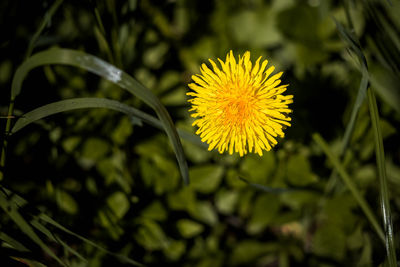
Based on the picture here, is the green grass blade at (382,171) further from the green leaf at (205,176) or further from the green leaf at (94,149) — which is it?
the green leaf at (94,149)

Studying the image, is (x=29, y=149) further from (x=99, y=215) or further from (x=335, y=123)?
(x=335, y=123)

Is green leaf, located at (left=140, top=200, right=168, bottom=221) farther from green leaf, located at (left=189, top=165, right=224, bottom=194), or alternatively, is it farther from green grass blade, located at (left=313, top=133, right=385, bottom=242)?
green grass blade, located at (left=313, top=133, right=385, bottom=242)

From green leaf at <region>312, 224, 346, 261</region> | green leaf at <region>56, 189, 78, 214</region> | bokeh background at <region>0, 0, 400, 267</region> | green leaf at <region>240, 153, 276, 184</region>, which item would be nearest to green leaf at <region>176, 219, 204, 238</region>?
bokeh background at <region>0, 0, 400, 267</region>

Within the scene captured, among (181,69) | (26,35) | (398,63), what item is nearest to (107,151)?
(181,69)

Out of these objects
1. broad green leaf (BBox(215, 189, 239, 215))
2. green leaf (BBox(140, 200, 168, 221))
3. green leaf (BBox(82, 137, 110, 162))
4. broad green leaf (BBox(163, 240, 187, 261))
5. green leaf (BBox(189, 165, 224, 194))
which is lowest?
broad green leaf (BBox(163, 240, 187, 261))

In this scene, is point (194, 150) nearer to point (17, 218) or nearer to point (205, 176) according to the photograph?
point (205, 176)

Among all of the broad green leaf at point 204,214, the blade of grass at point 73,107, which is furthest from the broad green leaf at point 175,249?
the blade of grass at point 73,107
